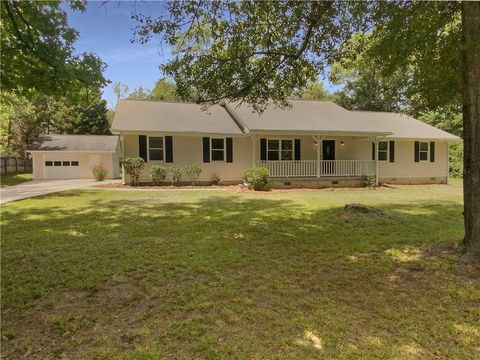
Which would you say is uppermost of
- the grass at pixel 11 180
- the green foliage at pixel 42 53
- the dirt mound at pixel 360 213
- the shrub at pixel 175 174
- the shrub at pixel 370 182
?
the green foliage at pixel 42 53

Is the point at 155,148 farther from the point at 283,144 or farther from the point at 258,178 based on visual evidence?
the point at 283,144

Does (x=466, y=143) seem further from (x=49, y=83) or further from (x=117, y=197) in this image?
(x=117, y=197)

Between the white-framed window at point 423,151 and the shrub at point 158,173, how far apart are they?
14143 millimetres

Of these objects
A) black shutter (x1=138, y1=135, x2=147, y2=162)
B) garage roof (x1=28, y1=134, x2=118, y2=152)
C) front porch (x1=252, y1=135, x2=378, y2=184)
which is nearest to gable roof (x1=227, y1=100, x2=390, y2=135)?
front porch (x1=252, y1=135, x2=378, y2=184)

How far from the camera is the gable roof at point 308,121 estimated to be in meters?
16.9

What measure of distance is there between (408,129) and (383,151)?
2.49m

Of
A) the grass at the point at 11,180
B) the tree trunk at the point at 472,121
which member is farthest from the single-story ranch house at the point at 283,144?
the tree trunk at the point at 472,121

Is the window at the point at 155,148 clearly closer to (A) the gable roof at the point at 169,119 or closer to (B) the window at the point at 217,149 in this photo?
(A) the gable roof at the point at 169,119

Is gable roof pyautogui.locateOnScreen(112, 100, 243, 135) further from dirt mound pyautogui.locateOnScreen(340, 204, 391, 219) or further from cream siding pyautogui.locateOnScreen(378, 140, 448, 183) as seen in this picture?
dirt mound pyautogui.locateOnScreen(340, 204, 391, 219)

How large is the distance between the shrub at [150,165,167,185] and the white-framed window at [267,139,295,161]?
5219 mm

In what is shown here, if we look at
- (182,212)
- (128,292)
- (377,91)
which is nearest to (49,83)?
(128,292)

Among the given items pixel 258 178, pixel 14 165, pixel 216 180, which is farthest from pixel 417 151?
pixel 14 165

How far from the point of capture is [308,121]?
18.3 m

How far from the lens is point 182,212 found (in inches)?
376
